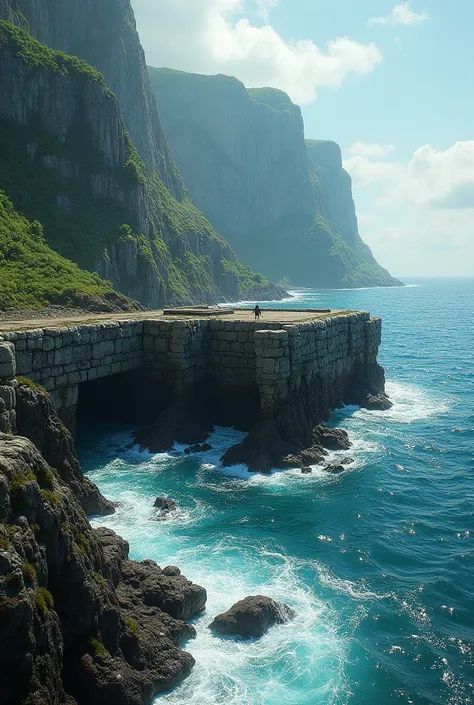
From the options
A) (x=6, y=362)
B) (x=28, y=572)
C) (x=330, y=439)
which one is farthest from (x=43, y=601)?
(x=330, y=439)

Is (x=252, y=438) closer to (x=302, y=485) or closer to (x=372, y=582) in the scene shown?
(x=302, y=485)

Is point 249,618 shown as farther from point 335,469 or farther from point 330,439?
point 330,439

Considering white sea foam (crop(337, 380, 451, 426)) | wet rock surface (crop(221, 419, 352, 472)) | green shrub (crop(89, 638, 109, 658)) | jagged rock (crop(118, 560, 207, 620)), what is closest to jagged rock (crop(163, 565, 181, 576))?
jagged rock (crop(118, 560, 207, 620))

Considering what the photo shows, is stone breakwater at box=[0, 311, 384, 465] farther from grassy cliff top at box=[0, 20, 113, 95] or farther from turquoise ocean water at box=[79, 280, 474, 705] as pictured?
grassy cliff top at box=[0, 20, 113, 95]

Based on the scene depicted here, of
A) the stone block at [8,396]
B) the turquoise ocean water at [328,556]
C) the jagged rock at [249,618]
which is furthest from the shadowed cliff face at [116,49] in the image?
the jagged rock at [249,618]

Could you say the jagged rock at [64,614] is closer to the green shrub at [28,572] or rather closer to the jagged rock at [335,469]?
the green shrub at [28,572]

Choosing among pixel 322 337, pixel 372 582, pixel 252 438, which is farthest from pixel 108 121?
pixel 372 582
